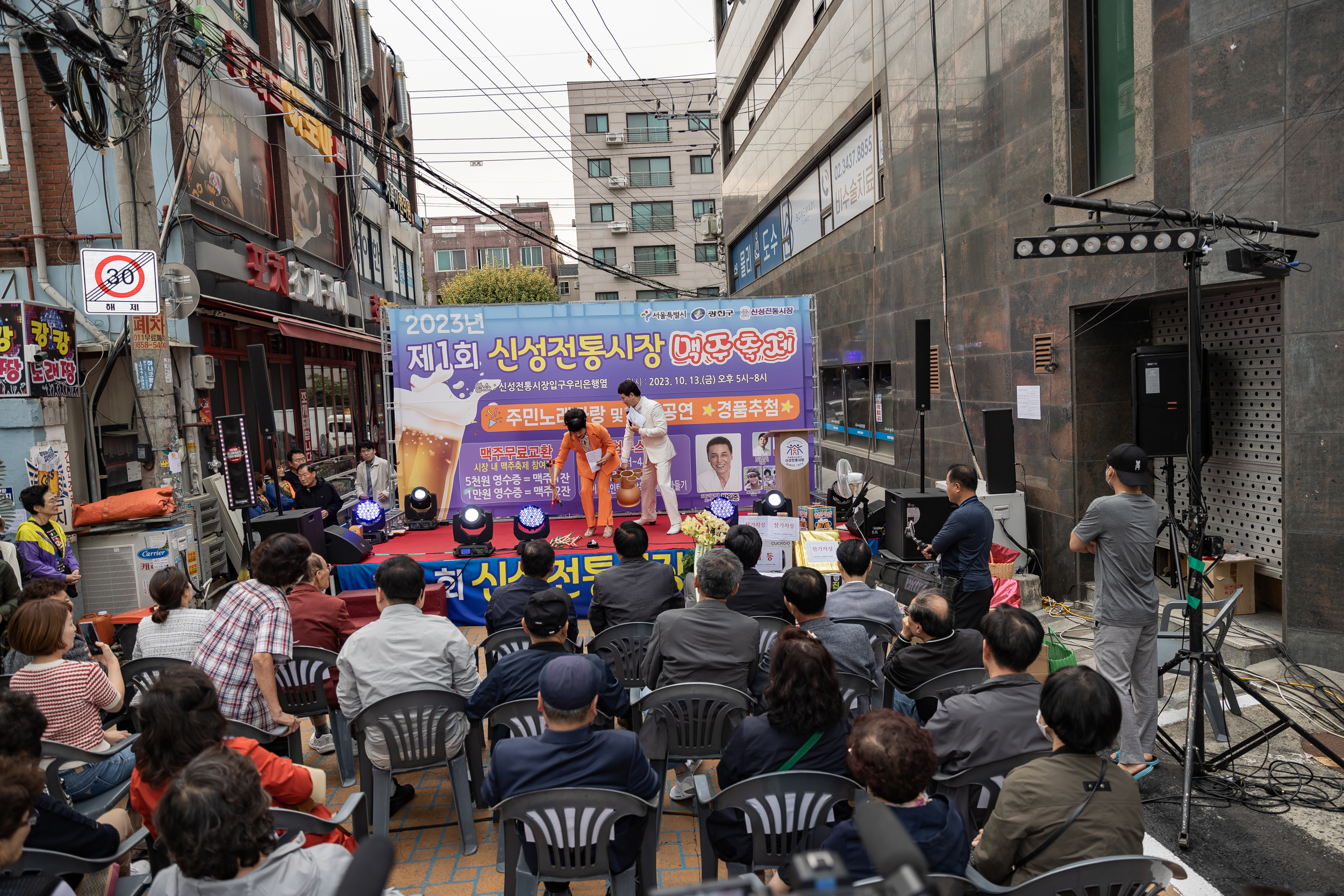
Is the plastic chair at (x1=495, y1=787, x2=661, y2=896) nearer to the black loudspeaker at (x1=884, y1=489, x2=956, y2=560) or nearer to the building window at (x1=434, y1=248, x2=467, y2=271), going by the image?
the black loudspeaker at (x1=884, y1=489, x2=956, y2=560)

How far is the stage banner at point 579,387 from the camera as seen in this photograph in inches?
402

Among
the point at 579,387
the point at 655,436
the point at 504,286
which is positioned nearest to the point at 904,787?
the point at 655,436

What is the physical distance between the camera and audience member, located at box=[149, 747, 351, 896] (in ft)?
6.66

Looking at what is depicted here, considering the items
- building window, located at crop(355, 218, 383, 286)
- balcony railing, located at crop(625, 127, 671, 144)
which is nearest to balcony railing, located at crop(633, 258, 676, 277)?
balcony railing, located at crop(625, 127, 671, 144)

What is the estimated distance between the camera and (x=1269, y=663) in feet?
19.2

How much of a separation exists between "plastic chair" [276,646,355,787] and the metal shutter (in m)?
6.93

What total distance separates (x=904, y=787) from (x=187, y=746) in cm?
236

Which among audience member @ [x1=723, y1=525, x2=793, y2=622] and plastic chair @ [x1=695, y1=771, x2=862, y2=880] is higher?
audience member @ [x1=723, y1=525, x2=793, y2=622]

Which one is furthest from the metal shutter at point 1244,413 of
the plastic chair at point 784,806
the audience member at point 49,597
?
the audience member at point 49,597

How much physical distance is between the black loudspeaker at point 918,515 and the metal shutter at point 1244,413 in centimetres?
216

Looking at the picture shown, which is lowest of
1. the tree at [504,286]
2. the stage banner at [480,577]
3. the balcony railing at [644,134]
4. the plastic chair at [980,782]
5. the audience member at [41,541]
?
the stage banner at [480,577]

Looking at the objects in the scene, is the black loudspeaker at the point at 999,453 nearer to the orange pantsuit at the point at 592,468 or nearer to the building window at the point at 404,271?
the orange pantsuit at the point at 592,468

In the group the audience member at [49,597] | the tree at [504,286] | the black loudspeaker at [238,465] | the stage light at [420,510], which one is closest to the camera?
the audience member at [49,597]

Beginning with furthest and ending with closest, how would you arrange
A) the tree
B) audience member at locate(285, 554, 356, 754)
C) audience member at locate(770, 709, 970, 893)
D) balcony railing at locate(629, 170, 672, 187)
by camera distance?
1. balcony railing at locate(629, 170, 672, 187)
2. the tree
3. audience member at locate(285, 554, 356, 754)
4. audience member at locate(770, 709, 970, 893)
